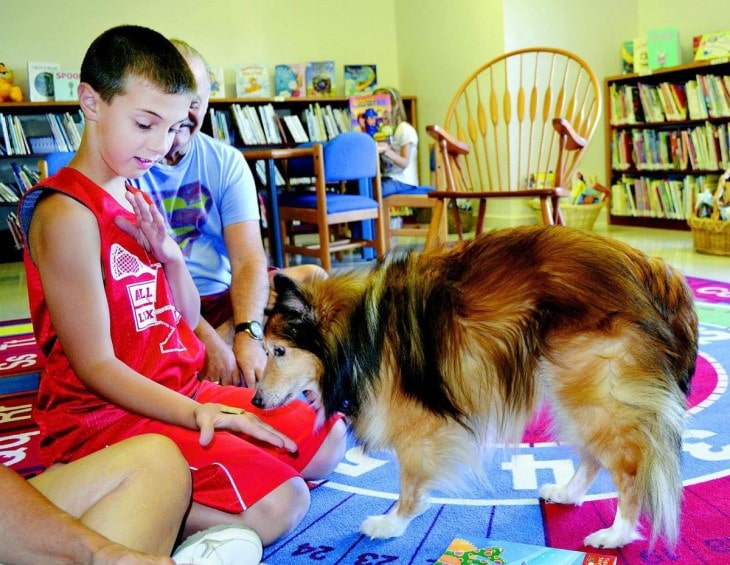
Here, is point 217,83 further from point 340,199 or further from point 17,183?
point 340,199

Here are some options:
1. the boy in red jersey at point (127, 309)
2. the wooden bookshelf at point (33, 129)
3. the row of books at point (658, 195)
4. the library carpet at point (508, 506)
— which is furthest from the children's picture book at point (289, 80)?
the boy in red jersey at point (127, 309)

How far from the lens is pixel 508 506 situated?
1.63 m

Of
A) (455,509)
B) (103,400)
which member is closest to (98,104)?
(103,400)

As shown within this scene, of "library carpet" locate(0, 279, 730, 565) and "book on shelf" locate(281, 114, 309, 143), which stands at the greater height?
"book on shelf" locate(281, 114, 309, 143)

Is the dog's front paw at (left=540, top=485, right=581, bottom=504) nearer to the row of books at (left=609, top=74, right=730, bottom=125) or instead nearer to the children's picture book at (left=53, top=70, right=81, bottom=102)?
the row of books at (left=609, top=74, right=730, bottom=125)

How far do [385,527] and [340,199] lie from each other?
3.47 meters

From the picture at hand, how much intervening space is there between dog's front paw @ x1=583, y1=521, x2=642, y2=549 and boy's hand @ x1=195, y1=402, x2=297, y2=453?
66 cm

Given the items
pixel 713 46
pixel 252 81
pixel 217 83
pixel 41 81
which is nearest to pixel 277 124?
pixel 252 81

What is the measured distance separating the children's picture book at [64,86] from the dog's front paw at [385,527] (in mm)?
6183

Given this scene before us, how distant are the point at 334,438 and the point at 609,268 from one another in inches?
33.3

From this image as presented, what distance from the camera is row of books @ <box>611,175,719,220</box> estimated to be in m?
5.90

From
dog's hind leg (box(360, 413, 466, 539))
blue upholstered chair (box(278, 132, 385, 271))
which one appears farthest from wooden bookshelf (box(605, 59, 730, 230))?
dog's hind leg (box(360, 413, 466, 539))

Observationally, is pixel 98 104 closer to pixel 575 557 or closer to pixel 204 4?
pixel 575 557

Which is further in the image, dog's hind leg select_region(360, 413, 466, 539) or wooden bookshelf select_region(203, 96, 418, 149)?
wooden bookshelf select_region(203, 96, 418, 149)
